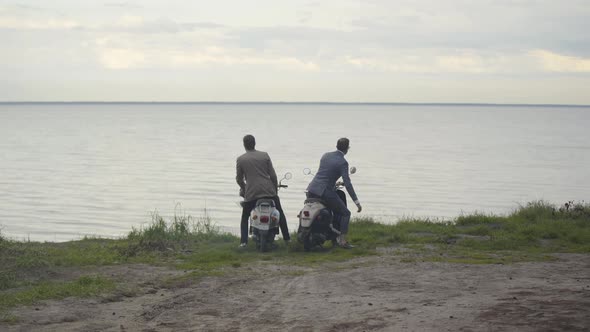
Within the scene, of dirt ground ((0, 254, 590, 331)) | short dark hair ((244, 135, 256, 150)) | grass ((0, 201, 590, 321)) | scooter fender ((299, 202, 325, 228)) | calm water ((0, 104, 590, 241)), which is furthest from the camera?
calm water ((0, 104, 590, 241))

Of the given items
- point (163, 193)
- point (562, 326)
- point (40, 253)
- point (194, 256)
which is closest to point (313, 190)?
point (194, 256)

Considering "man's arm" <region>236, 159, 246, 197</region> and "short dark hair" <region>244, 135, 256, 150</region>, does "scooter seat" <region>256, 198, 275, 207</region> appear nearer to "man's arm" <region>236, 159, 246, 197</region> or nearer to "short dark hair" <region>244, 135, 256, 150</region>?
Answer: "man's arm" <region>236, 159, 246, 197</region>

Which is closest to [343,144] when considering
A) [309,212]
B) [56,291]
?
[309,212]

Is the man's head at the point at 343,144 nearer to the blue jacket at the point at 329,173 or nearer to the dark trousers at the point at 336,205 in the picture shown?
the blue jacket at the point at 329,173

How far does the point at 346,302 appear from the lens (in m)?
10.1

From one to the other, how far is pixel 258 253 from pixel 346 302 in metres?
4.72

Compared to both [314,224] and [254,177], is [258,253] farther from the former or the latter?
[254,177]

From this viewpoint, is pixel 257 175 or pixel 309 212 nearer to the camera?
pixel 309 212

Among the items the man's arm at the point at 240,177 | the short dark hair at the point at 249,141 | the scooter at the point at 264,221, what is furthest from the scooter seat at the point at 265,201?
the short dark hair at the point at 249,141

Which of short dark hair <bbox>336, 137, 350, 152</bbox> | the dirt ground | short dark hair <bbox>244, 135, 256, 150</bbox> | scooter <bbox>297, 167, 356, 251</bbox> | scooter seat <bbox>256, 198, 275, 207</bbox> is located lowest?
the dirt ground

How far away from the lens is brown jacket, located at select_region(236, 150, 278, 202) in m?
14.7

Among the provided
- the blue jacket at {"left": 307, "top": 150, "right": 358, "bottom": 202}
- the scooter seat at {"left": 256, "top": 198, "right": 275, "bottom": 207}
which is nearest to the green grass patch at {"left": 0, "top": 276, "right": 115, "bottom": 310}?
the scooter seat at {"left": 256, "top": 198, "right": 275, "bottom": 207}

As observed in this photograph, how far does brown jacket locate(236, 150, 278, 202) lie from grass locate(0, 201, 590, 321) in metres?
1.06

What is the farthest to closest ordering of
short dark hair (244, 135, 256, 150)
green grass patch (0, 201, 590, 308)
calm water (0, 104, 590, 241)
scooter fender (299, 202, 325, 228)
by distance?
calm water (0, 104, 590, 241), short dark hair (244, 135, 256, 150), scooter fender (299, 202, 325, 228), green grass patch (0, 201, 590, 308)
